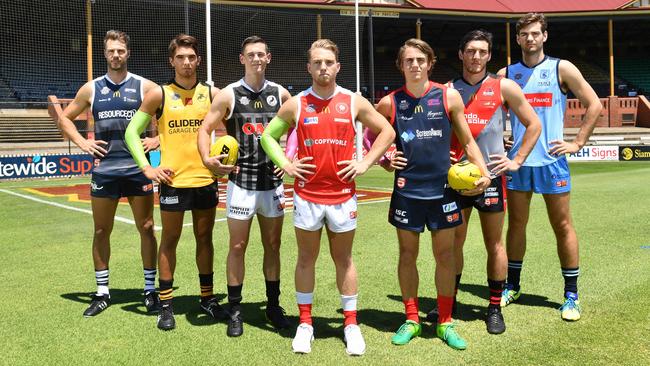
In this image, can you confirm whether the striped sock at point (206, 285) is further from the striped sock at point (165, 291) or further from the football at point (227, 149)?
the football at point (227, 149)

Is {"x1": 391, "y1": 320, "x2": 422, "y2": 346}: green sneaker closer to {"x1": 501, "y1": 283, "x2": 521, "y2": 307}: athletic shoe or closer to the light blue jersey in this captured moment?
{"x1": 501, "y1": 283, "x2": 521, "y2": 307}: athletic shoe

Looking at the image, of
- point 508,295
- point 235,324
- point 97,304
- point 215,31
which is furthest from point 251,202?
point 215,31

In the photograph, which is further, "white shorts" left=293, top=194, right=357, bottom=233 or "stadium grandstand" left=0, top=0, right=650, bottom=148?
"stadium grandstand" left=0, top=0, right=650, bottom=148

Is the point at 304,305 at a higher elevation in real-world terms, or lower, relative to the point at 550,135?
lower

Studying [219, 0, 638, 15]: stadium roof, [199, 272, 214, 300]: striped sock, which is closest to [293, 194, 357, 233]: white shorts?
[199, 272, 214, 300]: striped sock

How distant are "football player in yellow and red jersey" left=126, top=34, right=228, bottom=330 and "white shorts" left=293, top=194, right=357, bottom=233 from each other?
3.52 feet

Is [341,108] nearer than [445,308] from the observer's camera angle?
Yes

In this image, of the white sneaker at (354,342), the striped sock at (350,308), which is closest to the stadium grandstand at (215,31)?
the striped sock at (350,308)

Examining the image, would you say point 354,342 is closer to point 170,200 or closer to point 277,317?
point 277,317

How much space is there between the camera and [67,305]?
5074 millimetres

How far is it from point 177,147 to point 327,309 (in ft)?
6.46

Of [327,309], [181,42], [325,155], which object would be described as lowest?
[327,309]

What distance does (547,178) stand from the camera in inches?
184

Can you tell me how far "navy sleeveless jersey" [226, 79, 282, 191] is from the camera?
439 cm
